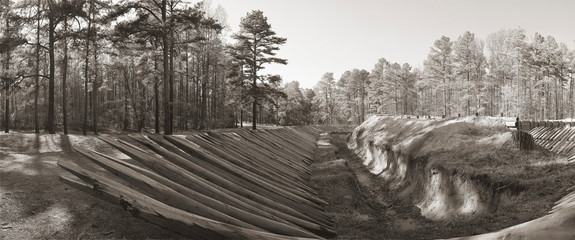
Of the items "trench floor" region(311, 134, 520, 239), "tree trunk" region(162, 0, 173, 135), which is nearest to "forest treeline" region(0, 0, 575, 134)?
"tree trunk" region(162, 0, 173, 135)

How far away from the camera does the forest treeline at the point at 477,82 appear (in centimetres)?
4881

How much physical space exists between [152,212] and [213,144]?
417 cm

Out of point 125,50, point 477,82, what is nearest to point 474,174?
point 125,50

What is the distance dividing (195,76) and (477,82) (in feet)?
150

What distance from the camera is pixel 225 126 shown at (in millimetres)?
41281

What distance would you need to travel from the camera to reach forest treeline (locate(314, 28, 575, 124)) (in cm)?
4881

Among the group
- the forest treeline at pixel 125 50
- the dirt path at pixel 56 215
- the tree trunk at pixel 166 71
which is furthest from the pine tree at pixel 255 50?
the dirt path at pixel 56 215

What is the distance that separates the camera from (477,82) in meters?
49.6

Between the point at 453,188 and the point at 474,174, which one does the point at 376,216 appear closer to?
the point at 453,188

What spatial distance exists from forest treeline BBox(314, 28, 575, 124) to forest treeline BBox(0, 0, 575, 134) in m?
0.24

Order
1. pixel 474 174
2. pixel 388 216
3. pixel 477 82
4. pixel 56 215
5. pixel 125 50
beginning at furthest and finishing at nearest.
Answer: pixel 477 82
pixel 125 50
pixel 388 216
pixel 474 174
pixel 56 215

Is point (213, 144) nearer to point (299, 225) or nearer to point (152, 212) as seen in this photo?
point (299, 225)

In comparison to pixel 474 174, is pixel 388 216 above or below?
below

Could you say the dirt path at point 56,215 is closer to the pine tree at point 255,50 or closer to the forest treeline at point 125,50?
the forest treeline at point 125,50
